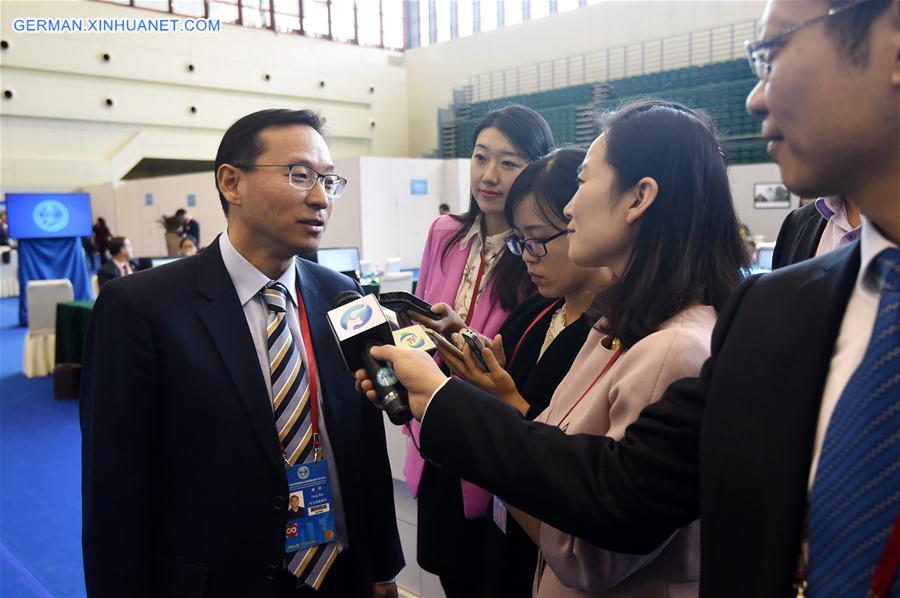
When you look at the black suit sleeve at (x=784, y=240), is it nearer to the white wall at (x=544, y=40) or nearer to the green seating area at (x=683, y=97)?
the green seating area at (x=683, y=97)

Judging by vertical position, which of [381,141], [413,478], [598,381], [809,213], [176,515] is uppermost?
[381,141]

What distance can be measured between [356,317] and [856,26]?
86 cm

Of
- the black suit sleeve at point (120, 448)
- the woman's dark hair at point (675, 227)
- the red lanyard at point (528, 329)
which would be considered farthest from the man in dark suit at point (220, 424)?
the woman's dark hair at point (675, 227)

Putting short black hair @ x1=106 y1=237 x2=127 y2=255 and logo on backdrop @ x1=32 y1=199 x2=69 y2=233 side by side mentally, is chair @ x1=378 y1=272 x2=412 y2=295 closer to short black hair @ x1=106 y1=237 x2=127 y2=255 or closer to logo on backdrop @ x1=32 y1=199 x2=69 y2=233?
short black hair @ x1=106 y1=237 x2=127 y2=255

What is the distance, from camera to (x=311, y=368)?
1.53 metres

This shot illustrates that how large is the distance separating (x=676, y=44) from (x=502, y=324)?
50.4 feet

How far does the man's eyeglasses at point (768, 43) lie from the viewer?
0.68 metres

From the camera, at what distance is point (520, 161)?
2205mm

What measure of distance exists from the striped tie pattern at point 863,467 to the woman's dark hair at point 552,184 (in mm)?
932

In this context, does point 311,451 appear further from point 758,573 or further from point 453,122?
point 453,122

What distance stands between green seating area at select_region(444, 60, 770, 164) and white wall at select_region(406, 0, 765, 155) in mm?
1163

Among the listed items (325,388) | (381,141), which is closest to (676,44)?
(381,141)

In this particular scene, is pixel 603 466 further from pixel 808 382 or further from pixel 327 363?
pixel 327 363

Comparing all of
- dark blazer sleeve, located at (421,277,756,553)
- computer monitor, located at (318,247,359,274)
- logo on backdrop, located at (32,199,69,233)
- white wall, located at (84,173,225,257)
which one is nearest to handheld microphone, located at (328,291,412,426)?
dark blazer sleeve, located at (421,277,756,553)
